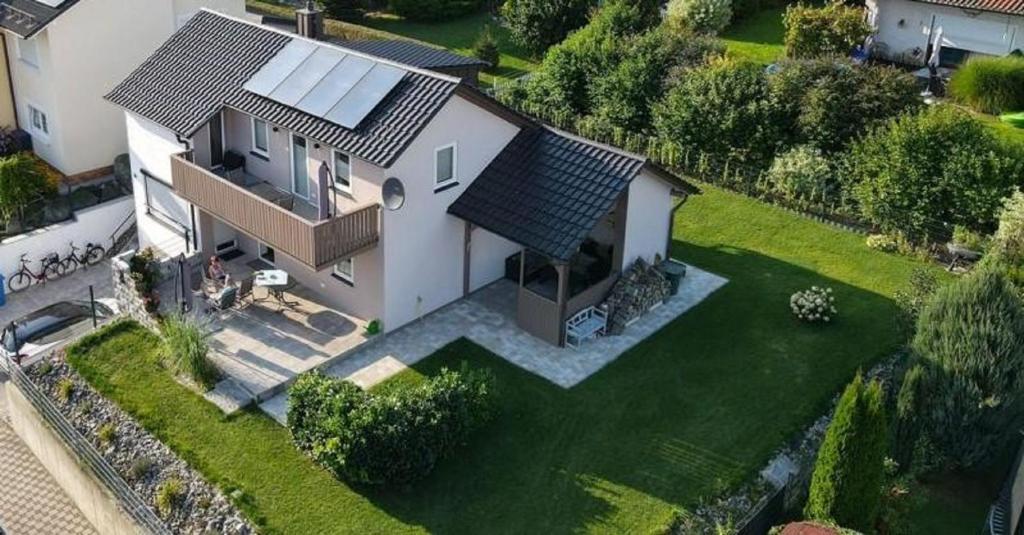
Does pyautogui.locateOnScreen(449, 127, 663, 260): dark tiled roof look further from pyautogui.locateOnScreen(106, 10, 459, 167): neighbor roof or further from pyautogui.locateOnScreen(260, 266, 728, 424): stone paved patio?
pyautogui.locateOnScreen(106, 10, 459, 167): neighbor roof

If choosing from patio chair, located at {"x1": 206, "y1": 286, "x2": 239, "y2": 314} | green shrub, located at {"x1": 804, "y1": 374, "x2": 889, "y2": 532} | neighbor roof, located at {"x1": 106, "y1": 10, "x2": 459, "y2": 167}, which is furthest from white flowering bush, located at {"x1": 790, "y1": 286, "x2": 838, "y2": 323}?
patio chair, located at {"x1": 206, "y1": 286, "x2": 239, "y2": 314}

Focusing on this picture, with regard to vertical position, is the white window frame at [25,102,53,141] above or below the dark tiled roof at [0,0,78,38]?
below

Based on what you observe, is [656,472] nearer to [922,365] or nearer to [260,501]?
[922,365]

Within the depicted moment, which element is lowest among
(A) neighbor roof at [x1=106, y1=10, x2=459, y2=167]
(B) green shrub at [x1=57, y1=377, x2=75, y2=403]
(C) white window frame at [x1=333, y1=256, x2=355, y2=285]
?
(B) green shrub at [x1=57, y1=377, x2=75, y2=403]

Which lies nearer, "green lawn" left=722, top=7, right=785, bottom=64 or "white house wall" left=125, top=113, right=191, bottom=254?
"white house wall" left=125, top=113, right=191, bottom=254

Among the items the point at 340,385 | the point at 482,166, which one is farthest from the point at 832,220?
the point at 340,385

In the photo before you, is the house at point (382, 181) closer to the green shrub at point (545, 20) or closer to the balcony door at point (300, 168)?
the balcony door at point (300, 168)

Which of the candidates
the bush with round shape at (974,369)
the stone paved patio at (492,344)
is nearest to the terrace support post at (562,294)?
the stone paved patio at (492,344)
